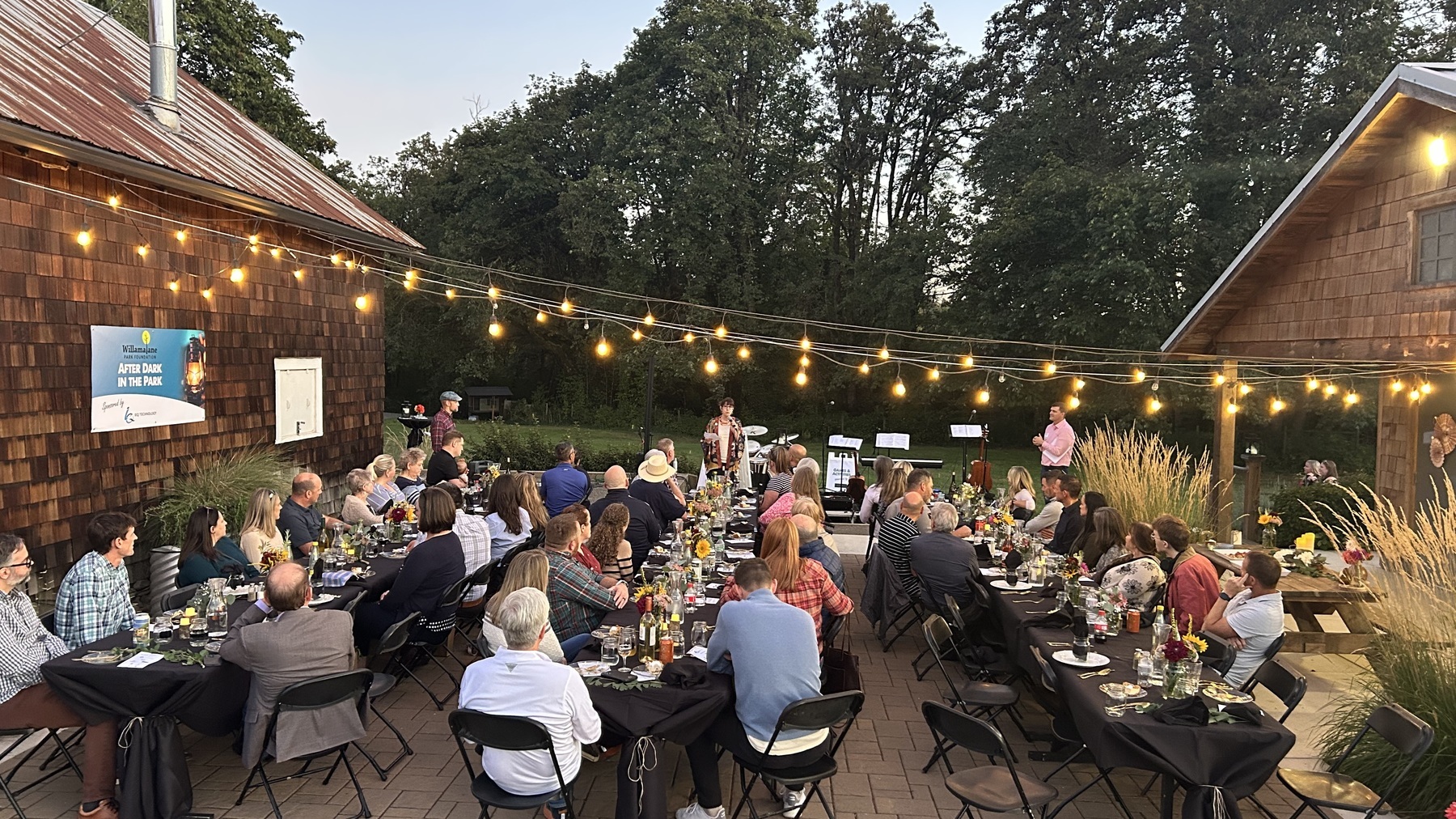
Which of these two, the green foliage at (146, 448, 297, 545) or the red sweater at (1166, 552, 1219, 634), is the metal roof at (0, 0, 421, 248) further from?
the red sweater at (1166, 552, 1219, 634)

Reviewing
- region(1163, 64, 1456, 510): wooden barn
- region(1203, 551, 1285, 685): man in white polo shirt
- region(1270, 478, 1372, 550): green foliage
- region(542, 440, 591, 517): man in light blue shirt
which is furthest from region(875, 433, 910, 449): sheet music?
region(1203, 551, 1285, 685): man in white polo shirt

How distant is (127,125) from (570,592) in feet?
21.1

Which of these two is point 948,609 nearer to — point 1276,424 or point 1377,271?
point 1377,271

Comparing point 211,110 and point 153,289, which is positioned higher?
point 211,110

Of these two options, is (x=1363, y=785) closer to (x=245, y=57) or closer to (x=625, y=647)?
(x=625, y=647)

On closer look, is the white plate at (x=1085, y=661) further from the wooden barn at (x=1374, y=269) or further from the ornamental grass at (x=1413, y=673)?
the wooden barn at (x=1374, y=269)

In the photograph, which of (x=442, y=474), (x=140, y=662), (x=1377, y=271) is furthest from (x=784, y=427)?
(x=140, y=662)

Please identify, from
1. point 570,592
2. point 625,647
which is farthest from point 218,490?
point 625,647

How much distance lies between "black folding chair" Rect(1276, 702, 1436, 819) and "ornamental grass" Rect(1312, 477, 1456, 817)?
1.71ft

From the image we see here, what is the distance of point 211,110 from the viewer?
11.7 metres

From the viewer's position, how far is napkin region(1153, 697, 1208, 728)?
164 inches

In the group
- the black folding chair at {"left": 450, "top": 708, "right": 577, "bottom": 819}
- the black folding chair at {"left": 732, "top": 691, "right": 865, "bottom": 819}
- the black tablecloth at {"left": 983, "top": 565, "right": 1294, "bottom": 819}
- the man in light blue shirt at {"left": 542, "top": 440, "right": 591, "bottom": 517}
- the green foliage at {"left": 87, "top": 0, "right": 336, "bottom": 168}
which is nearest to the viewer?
the black folding chair at {"left": 450, "top": 708, "right": 577, "bottom": 819}

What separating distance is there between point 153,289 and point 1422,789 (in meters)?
10.3

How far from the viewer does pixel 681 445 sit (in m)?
25.4
